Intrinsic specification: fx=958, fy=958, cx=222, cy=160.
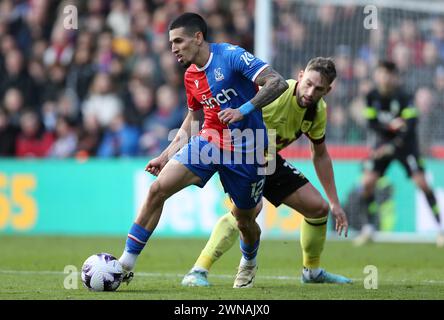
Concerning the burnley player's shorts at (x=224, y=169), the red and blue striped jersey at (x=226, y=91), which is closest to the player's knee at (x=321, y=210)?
the burnley player's shorts at (x=224, y=169)

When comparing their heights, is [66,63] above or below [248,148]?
above

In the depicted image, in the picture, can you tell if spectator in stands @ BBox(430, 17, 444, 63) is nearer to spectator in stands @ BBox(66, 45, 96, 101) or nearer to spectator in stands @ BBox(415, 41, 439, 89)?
spectator in stands @ BBox(415, 41, 439, 89)

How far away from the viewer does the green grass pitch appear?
7449 millimetres

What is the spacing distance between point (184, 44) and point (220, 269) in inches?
131

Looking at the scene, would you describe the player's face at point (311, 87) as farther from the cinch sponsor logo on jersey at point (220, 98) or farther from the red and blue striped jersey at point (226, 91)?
the cinch sponsor logo on jersey at point (220, 98)

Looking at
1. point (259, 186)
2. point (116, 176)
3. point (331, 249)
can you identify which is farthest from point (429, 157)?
point (259, 186)

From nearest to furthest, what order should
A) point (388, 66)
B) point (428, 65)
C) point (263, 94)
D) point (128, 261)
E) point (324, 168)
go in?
point (263, 94) < point (128, 261) < point (324, 168) < point (388, 66) < point (428, 65)

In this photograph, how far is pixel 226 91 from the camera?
7.74 meters

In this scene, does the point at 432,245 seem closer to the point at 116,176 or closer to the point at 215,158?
the point at 116,176

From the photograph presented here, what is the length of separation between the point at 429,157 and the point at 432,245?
234 cm

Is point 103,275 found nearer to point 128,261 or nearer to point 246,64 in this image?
point 128,261

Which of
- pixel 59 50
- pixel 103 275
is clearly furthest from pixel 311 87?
pixel 59 50

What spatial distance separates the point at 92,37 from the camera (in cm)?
1848
